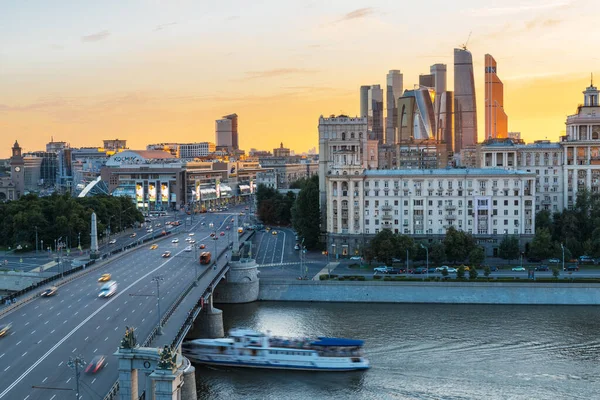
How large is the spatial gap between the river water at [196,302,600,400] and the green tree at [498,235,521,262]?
1439 cm

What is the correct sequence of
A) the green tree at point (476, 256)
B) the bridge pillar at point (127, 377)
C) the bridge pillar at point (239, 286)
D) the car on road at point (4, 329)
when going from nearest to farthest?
1. the bridge pillar at point (127, 377)
2. the car on road at point (4, 329)
3. the bridge pillar at point (239, 286)
4. the green tree at point (476, 256)

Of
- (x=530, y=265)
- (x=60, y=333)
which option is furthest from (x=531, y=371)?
(x=530, y=265)

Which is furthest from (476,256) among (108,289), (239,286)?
(108,289)

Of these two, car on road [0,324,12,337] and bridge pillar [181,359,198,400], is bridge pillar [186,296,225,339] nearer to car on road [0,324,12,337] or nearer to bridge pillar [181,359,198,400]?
car on road [0,324,12,337]

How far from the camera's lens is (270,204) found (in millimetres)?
144750

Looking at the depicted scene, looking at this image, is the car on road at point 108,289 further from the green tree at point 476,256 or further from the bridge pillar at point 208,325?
the green tree at point 476,256

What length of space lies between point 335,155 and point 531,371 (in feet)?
152

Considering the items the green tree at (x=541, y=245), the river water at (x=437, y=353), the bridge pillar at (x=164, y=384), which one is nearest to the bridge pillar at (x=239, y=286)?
the river water at (x=437, y=353)

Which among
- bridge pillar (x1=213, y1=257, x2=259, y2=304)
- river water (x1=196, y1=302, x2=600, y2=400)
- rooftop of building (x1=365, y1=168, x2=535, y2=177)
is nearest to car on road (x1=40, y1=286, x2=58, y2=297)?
river water (x1=196, y1=302, x2=600, y2=400)

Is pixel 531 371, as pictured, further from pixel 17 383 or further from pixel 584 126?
pixel 584 126

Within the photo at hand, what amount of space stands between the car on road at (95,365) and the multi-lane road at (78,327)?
1.01 feet

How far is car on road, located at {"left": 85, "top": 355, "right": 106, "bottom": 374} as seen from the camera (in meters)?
40.6

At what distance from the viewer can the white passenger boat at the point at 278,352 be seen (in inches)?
2100

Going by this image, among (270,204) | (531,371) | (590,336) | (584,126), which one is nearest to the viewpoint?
(531,371)
